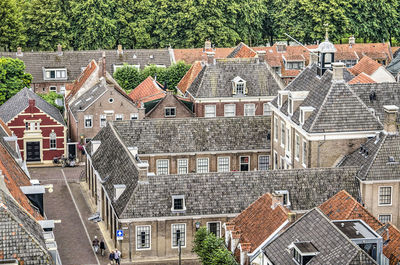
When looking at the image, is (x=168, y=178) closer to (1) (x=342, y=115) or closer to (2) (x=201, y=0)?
(1) (x=342, y=115)

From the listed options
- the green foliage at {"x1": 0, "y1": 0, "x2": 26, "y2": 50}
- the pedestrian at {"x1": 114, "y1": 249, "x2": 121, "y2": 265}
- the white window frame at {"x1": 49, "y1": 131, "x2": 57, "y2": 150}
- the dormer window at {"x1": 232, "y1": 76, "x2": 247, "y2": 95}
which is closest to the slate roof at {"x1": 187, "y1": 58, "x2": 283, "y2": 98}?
the dormer window at {"x1": 232, "y1": 76, "x2": 247, "y2": 95}

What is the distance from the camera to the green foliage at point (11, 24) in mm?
140750

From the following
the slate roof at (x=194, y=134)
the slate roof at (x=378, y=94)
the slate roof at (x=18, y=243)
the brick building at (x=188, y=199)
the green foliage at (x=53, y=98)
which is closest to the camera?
the slate roof at (x=18, y=243)

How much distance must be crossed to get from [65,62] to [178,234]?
6111cm

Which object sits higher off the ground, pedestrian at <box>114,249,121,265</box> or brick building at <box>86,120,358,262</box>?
brick building at <box>86,120,358,262</box>

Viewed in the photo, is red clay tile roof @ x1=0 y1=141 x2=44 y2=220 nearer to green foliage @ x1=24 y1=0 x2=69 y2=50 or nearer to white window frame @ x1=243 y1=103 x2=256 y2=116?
white window frame @ x1=243 y1=103 x2=256 y2=116

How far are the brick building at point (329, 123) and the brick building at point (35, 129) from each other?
31.6 m

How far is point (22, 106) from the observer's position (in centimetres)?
10475

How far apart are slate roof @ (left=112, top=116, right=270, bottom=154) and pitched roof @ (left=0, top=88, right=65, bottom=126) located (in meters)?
17.1

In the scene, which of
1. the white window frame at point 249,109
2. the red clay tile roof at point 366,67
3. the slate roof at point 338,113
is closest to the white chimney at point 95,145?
the slate roof at point 338,113

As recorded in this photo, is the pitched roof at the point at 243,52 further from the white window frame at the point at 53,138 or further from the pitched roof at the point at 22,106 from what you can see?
the white window frame at the point at 53,138

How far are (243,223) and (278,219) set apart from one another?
3843 mm

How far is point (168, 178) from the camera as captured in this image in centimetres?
7556

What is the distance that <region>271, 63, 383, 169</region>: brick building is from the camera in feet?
263
